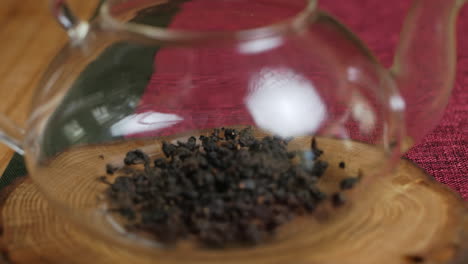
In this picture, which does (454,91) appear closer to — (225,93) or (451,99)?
(451,99)

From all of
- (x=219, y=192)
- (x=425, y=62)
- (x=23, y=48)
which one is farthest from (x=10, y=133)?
(x=23, y=48)

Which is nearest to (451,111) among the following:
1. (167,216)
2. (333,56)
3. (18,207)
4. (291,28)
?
(333,56)

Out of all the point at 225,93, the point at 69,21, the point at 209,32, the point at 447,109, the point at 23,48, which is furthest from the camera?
the point at 23,48

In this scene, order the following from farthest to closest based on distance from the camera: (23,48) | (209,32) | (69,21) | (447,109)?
(23,48)
(447,109)
(69,21)
(209,32)

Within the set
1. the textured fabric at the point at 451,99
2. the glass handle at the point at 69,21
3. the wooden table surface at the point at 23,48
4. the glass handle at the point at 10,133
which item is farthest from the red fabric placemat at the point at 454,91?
the wooden table surface at the point at 23,48

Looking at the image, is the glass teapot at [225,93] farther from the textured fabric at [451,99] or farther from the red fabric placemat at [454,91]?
the textured fabric at [451,99]

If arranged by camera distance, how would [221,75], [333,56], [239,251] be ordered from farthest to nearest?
1. [221,75]
2. [333,56]
3. [239,251]

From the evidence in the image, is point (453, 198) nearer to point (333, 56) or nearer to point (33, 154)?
point (333, 56)

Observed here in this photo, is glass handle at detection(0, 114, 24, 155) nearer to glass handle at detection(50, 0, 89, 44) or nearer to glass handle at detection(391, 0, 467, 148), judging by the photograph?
glass handle at detection(50, 0, 89, 44)
